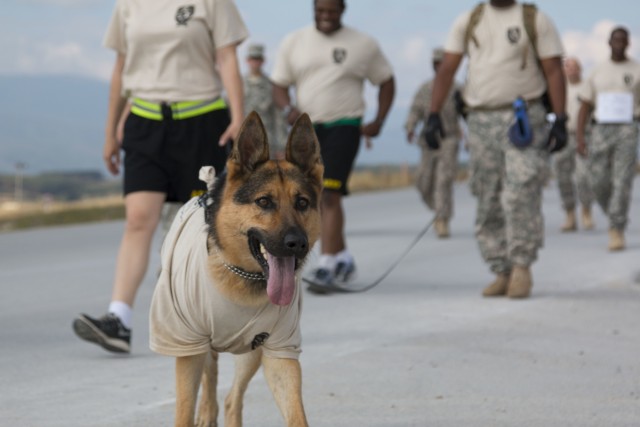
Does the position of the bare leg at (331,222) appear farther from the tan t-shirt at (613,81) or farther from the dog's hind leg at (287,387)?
the dog's hind leg at (287,387)

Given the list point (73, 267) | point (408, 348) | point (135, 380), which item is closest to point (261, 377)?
point (135, 380)

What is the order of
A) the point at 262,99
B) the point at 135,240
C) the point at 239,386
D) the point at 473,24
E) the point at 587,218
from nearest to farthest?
the point at 239,386 → the point at 135,240 → the point at 473,24 → the point at 587,218 → the point at 262,99

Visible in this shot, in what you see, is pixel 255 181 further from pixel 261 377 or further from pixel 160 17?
pixel 160 17

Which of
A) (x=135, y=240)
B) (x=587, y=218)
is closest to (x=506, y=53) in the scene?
(x=135, y=240)

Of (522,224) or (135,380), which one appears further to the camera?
(522,224)

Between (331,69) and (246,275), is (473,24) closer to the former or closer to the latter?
(331,69)

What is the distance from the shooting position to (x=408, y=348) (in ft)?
27.1

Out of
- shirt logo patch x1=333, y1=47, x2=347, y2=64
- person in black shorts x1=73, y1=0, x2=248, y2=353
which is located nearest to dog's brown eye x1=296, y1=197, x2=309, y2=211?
person in black shorts x1=73, y1=0, x2=248, y2=353

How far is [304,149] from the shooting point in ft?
17.8

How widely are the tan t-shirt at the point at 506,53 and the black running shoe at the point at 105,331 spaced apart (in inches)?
158

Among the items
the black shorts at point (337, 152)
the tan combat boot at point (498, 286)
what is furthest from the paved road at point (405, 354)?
the black shorts at point (337, 152)

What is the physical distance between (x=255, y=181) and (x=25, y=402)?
2.04m

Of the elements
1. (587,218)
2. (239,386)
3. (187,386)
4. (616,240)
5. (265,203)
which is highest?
(265,203)

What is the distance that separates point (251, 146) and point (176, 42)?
2.66 meters
